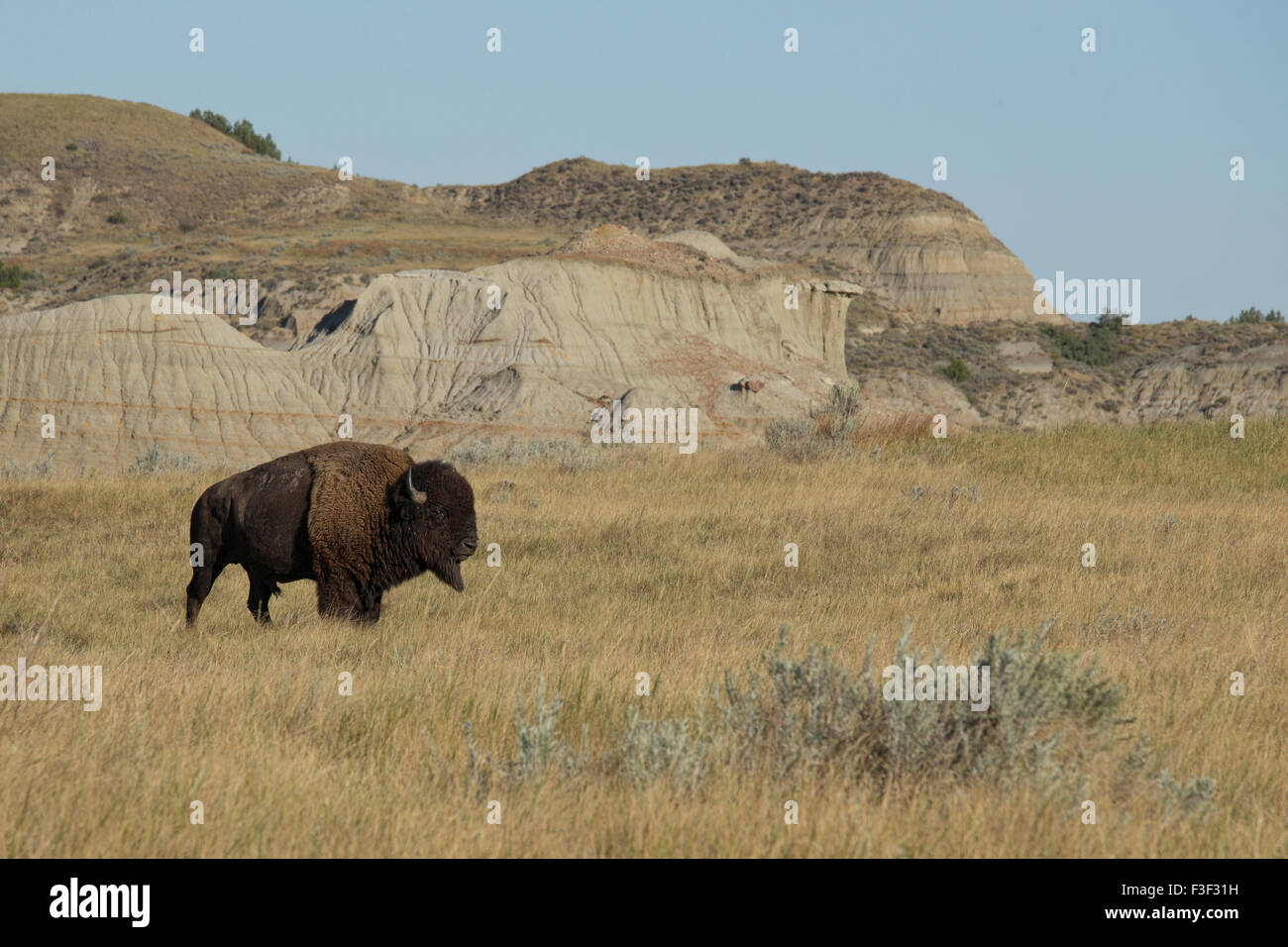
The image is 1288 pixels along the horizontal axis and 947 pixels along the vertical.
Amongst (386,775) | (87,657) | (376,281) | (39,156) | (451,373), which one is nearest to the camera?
(386,775)

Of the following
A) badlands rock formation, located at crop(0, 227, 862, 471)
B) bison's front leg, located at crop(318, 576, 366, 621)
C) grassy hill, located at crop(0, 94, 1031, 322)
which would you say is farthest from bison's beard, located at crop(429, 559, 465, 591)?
grassy hill, located at crop(0, 94, 1031, 322)

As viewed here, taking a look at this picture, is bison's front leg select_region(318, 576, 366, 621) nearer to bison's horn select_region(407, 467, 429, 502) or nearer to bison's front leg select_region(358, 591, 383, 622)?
bison's front leg select_region(358, 591, 383, 622)

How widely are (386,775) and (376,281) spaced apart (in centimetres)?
A: 3825

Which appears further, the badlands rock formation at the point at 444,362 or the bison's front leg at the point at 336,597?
the badlands rock formation at the point at 444,362

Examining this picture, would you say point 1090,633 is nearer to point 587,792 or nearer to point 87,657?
point 587,792

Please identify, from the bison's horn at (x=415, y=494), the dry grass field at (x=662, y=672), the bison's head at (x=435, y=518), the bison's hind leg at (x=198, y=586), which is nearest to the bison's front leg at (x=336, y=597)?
the dry grass field at (x=662, y=672)

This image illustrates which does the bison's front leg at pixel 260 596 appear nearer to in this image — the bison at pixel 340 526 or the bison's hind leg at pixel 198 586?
the bison at pixel 340 526

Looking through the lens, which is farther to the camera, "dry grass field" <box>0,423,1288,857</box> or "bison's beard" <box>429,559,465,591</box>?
"bison's beard" <box>429,559,465,591</box>

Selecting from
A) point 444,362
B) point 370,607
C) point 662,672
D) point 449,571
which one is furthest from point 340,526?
point 444,362

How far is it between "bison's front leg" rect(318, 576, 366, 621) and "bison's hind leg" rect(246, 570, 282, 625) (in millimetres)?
620

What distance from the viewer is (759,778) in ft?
15.0

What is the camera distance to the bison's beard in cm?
879

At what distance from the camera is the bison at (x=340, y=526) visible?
862 cm
